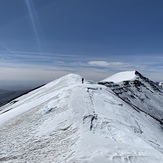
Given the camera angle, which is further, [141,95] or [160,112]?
[141,95]

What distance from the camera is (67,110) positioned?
471 inches

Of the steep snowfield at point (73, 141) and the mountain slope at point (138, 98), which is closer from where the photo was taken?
the steep snowfield at point (73, 141)

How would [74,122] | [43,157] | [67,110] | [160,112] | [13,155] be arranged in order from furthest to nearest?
[160,112], [67,110], [74,122], [13,155], [43,157]

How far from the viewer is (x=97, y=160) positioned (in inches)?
237

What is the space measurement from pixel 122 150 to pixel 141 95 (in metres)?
40.5

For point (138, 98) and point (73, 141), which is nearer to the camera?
point (73, 141)

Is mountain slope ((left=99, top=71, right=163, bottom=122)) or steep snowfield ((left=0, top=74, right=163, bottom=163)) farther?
mountain slope ((left=99, top=71, right=163, bottom=122))

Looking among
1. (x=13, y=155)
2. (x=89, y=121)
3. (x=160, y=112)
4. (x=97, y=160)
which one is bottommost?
(x=160, y=112)

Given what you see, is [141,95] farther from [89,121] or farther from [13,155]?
[13,155]

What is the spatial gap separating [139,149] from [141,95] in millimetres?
39807

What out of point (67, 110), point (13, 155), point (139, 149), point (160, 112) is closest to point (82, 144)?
point (139, 149)

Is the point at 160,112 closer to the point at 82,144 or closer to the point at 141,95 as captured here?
the point at 141,95

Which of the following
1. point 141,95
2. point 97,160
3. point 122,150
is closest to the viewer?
point 97,160

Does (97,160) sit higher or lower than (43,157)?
higher
